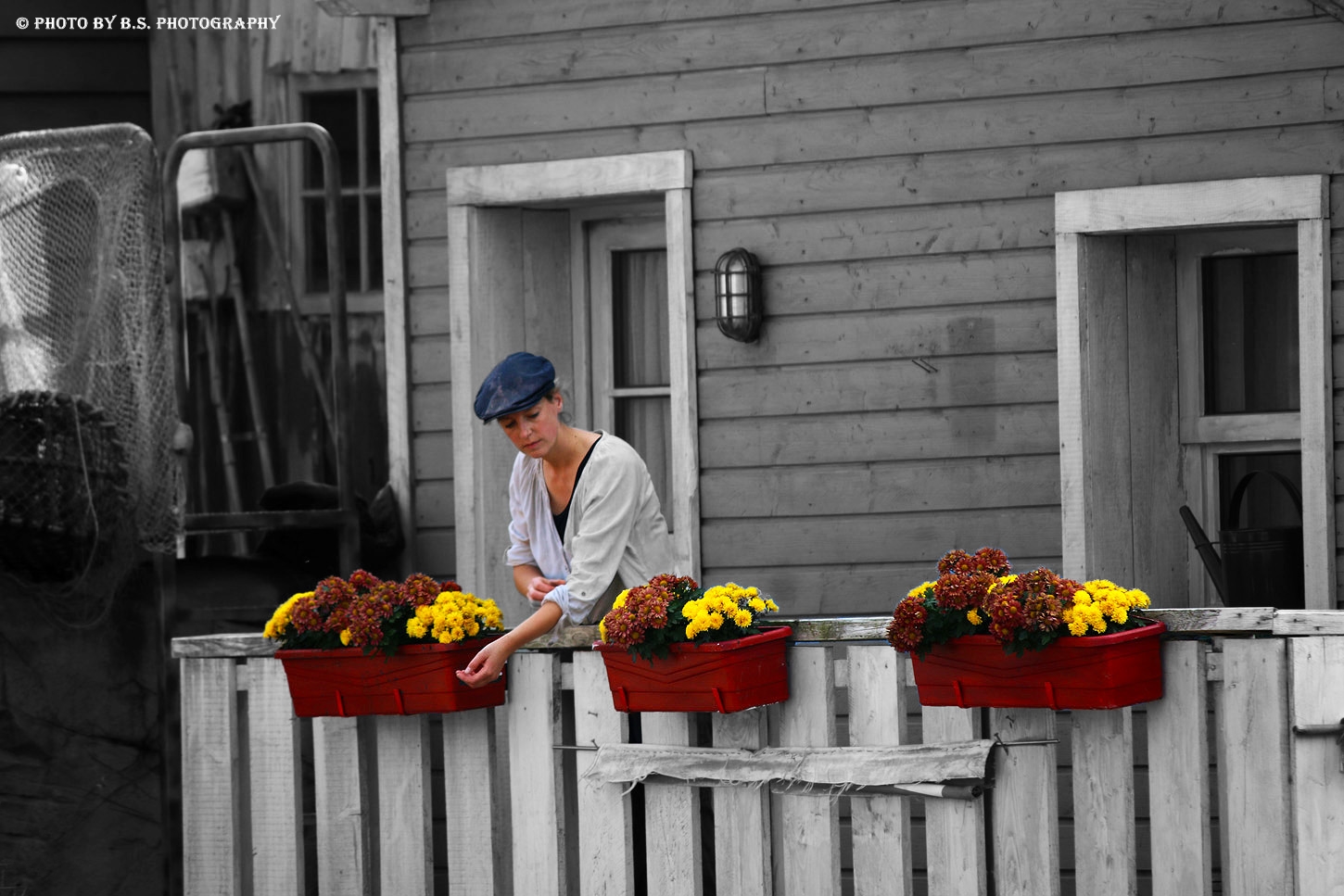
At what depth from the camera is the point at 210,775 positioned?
208 inches

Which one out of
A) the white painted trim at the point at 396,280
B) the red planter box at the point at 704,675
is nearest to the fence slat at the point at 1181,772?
the red planter box at the point at 704,675

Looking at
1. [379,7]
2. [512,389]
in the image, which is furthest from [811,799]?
[379,7]

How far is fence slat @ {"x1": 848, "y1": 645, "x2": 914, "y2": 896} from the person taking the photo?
14.7 feet

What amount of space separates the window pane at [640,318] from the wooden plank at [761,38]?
790 mm

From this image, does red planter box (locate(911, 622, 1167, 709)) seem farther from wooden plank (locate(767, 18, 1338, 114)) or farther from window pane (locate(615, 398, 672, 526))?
window pane (locate(615, 398, 672, 526))

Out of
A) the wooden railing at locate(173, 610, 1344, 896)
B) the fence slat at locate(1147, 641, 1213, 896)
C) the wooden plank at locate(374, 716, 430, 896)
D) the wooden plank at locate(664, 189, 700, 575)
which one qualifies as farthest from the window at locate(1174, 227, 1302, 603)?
the wooden plank at locate(374, 716, 430, 896)

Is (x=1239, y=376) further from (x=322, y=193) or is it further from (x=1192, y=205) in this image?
(x=322, y=193)

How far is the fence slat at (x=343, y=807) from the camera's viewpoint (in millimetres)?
5059

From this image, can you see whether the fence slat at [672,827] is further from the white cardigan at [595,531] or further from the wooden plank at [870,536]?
the wooden plank at [870,536]

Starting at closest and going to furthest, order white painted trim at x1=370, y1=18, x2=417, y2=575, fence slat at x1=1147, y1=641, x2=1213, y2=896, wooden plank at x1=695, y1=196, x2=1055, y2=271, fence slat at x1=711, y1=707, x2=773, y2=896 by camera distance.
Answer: fence slat at x1=1147, y1=641, x2=1213, y2=896 → fence slat at x1=711, y1=707, x2=773, y2=896 → wooden plank at x1=695, y1=196, x2=1055, y2=271 → white painted trim at x1=370, y1=18, x2=417, y2=575

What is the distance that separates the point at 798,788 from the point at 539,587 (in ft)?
2.89

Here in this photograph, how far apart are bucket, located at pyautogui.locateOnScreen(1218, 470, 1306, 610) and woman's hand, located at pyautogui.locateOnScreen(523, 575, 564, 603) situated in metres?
2.54

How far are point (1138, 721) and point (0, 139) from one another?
4570 millimetres

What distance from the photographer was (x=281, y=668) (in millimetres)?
5184
